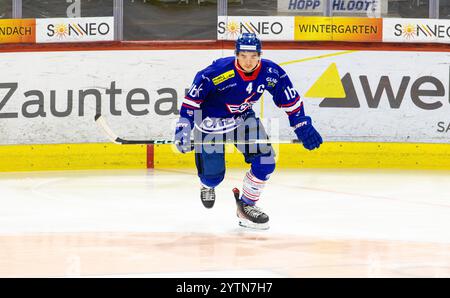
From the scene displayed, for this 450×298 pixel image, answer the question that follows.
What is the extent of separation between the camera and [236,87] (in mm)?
7301

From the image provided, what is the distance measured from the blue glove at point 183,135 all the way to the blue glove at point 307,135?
0.75 m

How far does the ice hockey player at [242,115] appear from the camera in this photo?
720 cm

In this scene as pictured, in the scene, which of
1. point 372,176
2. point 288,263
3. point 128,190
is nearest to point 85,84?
point 128,190

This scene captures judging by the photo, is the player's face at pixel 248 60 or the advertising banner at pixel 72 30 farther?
the advertising banner at pixel 72 30

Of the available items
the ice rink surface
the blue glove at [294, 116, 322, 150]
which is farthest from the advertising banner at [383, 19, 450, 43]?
the blue glove at [294, 116, 322, 150]

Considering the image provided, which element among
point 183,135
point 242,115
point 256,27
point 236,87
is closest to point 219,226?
point 183,135

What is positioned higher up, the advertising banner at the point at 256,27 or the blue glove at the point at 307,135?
the advertising banner at the point at 256,27

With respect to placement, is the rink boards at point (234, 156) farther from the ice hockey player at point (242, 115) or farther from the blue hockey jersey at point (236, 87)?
the blue hockey jersey at point (236, 87)

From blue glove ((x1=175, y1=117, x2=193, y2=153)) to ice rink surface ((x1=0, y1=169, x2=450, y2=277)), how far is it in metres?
0.55

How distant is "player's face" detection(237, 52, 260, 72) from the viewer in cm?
714

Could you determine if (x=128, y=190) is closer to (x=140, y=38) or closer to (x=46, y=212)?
(x=46, y=212)

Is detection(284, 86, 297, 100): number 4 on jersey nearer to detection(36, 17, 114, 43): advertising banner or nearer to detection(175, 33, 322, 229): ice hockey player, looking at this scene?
detection(175, 33, 322, 229): ice hockey player

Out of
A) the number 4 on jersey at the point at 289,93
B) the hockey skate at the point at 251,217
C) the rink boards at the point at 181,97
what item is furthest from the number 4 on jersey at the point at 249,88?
the rink boards at the point at 181,97

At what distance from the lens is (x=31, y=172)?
10.7 m
